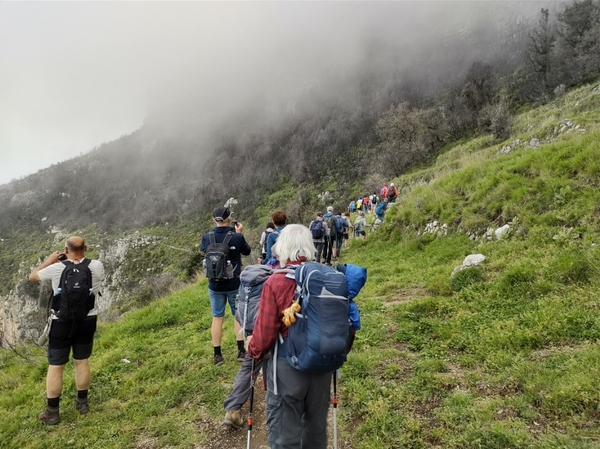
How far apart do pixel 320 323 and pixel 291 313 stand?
0.22 m

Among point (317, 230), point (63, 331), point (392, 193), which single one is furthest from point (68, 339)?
point (392, 193)

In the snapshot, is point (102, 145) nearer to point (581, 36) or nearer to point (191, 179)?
point (191, 179)

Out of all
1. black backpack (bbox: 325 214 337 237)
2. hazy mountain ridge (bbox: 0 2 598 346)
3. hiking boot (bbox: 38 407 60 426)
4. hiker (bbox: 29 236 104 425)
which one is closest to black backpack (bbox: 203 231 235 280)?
hiker (bbox: 29 236 104 425)

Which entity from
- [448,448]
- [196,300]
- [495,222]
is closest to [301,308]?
[448,448]

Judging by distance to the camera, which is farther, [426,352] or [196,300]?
[196,300]

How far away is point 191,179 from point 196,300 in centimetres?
9984

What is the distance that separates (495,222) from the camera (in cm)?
834

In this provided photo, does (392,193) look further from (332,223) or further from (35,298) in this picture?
(35,298)

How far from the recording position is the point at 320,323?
2.27 m

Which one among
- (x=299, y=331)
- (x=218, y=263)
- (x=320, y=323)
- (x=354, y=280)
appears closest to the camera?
(x=320, y=323)

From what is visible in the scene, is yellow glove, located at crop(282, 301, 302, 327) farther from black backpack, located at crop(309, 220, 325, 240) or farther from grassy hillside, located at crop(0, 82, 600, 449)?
black backpack, located at crop(309, 220, 325, 240)

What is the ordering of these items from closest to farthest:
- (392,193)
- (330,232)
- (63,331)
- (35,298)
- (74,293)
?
1. (74,293)
2. (63,331)
3. (330,232)
4. (392,193)
5. (35,298)

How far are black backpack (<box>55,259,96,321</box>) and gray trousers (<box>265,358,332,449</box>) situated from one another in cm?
303

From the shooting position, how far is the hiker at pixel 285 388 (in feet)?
7.98
